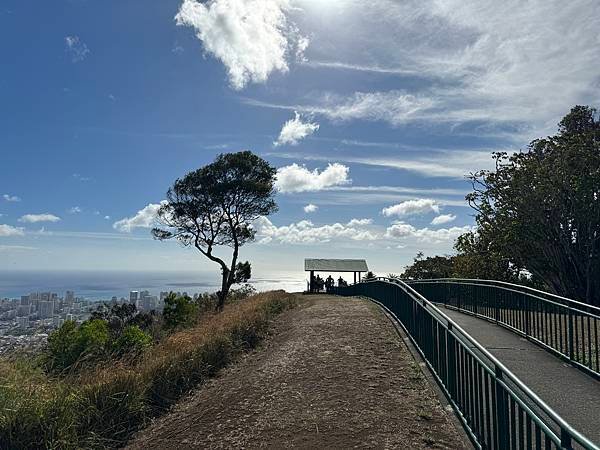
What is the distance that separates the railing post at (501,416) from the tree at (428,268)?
96.4 ft

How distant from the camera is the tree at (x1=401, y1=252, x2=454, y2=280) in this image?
3322 cm

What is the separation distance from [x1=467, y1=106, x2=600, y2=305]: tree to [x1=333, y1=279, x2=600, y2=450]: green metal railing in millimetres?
12754

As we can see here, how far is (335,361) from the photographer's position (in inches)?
298

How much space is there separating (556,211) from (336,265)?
32308 mm

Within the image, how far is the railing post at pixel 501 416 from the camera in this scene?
11.8 feet

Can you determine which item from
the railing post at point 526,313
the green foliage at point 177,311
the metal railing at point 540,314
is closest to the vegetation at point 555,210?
the metal railing at point 540,314

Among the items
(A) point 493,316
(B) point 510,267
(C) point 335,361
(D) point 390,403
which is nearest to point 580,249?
(B) point 510,267

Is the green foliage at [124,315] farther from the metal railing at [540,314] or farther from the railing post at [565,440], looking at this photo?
the railing post at [565,440]

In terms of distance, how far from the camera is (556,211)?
1812cm

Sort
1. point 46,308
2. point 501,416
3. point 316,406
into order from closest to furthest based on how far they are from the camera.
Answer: point 501,416 < point 316,406 < point 46,308

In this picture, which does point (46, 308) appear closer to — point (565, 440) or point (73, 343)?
point (73, 343)

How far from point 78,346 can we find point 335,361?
24.3ft

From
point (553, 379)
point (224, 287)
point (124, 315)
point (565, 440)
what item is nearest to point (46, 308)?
point (124, 315)

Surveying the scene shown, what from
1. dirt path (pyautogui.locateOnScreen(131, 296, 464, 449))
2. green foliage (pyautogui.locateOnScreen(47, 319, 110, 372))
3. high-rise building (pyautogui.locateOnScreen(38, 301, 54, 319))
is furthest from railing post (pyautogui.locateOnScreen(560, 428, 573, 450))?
high-rise building (pyautogui.locateOnScreen(38, 301, 54, 319))
